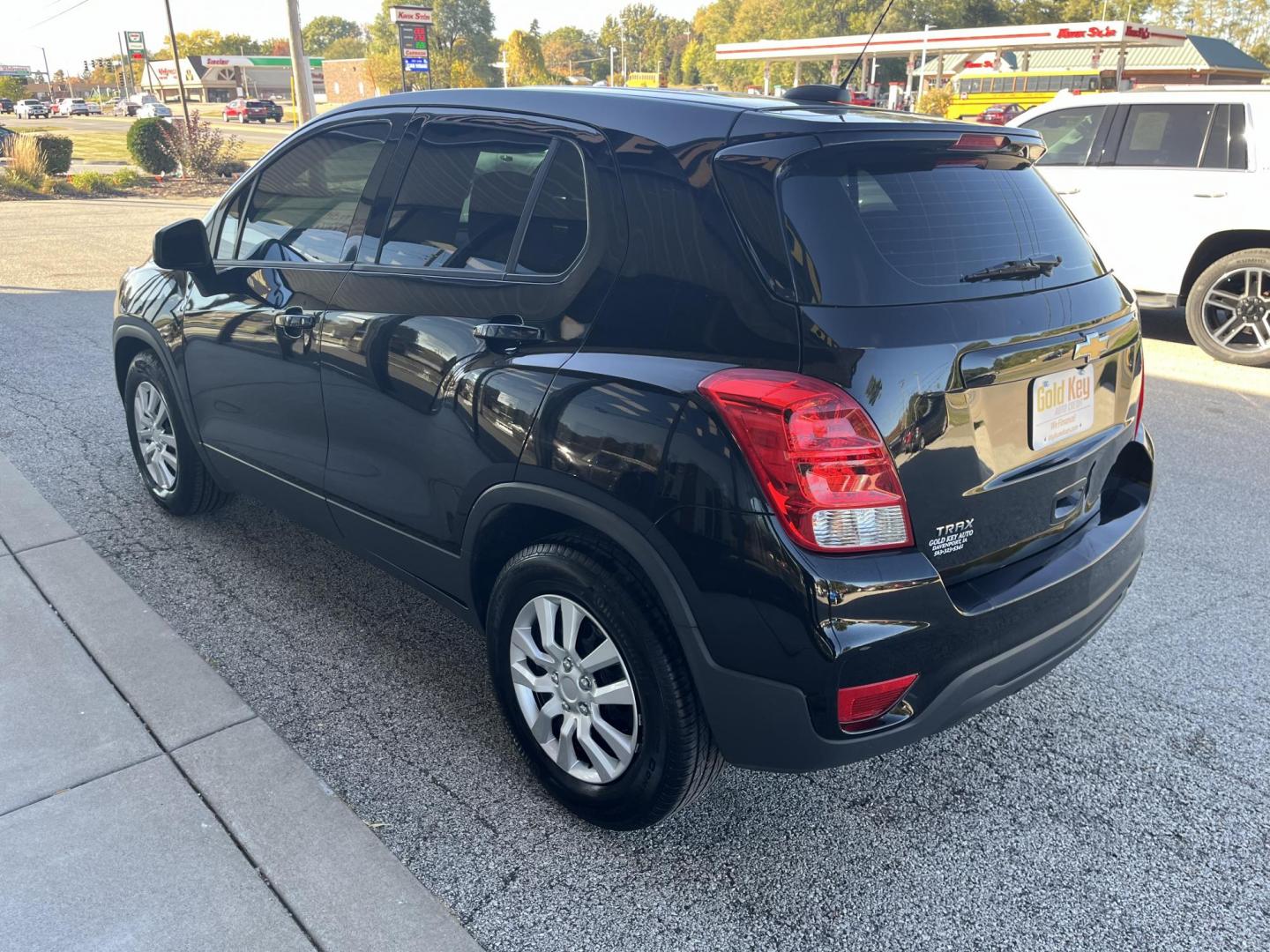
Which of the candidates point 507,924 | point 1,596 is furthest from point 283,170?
point 507,924

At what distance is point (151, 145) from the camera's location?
23.6 meters

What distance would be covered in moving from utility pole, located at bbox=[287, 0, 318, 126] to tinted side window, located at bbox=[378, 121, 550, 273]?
687 inches

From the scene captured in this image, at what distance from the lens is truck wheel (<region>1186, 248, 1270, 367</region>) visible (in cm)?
754

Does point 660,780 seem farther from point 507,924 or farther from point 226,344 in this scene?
point 226,344

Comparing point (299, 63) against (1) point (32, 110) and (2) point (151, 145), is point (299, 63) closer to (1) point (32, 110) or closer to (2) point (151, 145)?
(2) point (151, 145)

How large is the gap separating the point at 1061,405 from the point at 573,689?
1.44 m

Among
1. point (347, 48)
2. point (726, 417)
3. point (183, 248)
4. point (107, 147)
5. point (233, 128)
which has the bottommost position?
point (233, 128)

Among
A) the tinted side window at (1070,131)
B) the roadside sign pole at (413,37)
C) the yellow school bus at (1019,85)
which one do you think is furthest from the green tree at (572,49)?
the tinted side window at (1070,131)

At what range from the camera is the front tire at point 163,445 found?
4285mm

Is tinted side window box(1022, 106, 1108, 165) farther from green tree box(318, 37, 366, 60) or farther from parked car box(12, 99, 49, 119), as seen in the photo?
green tree box(318, 37, 366, 60)

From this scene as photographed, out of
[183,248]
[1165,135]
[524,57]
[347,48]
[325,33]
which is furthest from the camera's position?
[325,33]

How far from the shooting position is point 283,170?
372 cm

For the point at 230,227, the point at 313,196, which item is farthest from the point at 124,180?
the point at 313,196

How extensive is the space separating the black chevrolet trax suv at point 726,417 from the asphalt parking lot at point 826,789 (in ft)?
0.84
